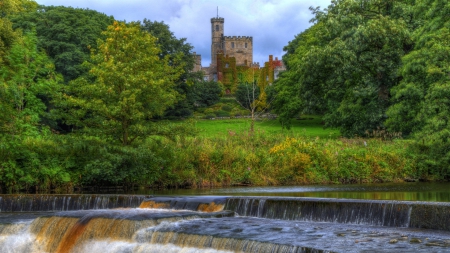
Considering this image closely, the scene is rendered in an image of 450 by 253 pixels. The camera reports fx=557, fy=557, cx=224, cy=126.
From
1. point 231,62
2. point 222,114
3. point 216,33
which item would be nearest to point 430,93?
point 222,114

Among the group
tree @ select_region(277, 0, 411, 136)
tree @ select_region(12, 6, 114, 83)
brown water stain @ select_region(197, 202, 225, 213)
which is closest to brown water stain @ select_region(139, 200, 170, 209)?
brown water stain @ select_region(197, 202, 225, 213)

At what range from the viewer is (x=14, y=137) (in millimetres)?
21672

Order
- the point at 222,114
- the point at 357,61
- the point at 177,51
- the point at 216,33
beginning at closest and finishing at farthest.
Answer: the point at 357,61 < the point at 177,51 < the point at 222,114 < the point at 216,33

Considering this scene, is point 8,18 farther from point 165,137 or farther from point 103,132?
point 103,132

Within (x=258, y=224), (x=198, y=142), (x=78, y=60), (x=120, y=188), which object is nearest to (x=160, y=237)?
(x=258, y=224)

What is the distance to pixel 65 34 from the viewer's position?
1893 inches

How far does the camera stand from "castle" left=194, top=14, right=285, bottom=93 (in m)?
98.8

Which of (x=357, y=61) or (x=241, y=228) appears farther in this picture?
(x=357, y=61)

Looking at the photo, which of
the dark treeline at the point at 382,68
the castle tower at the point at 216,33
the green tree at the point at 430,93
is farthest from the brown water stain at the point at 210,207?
the castle tower at the point at 216,33

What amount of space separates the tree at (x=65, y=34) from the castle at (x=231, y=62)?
3995 cm

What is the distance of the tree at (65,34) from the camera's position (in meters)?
45.9

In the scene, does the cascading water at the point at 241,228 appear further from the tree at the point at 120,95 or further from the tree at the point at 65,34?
the tree at the point at 65,34

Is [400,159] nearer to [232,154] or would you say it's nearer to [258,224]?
[232,154]

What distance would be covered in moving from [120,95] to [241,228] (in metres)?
11.6
